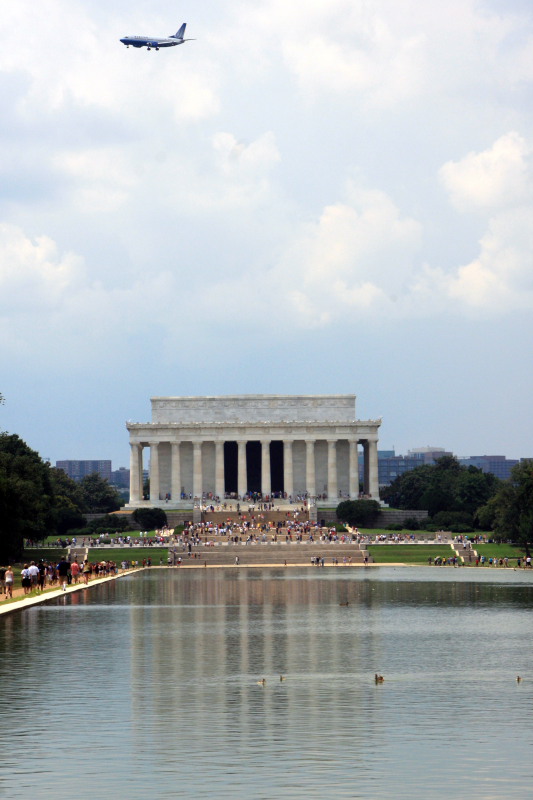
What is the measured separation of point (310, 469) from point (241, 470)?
7646 millimetres

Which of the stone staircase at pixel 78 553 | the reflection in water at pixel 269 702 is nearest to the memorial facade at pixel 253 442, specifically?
the stone staircase at pixel 78 553

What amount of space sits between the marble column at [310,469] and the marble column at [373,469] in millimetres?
6435

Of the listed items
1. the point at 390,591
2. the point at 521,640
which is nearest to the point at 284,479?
the point at 390,591

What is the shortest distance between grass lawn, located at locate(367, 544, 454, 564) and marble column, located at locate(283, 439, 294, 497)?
44.0 metres

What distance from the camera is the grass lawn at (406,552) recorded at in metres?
98.8

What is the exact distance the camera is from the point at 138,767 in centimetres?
1938

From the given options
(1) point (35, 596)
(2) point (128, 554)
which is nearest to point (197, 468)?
(2) point (128, 554)

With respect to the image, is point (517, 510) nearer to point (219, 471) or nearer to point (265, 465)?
point (265, 465)

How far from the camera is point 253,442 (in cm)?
15688

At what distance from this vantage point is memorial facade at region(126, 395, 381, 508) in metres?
152

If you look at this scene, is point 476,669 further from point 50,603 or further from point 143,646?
point 50,603

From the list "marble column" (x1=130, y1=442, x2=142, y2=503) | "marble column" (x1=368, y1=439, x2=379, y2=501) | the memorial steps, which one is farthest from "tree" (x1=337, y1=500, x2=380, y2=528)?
"marble column" (x1=130, y1=442, x2=142, y2=503)

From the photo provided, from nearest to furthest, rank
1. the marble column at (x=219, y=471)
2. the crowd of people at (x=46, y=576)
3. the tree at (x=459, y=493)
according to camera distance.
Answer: the crowd of people at (x=46, y=576) → the tree at (x=459, y=493) → the marble column at (x=219, y=471)

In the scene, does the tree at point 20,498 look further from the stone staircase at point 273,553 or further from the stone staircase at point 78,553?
the stone staircase at point 273,553
